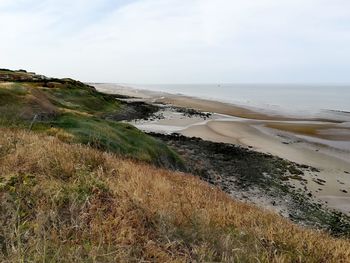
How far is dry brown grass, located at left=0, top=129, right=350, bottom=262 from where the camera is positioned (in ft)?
12.2

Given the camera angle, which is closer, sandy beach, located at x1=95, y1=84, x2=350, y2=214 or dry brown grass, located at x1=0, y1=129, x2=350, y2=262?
dry brown grass, located at x1=0, y1=129, x2=350, y2=262

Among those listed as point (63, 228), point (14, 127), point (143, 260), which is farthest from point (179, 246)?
point (14, 127)

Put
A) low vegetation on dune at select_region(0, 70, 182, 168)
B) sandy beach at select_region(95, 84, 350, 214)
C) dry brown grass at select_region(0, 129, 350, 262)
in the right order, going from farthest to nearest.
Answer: sandy beach at select_region(95, 84, 350, 214), low vegetation on dune at select_region(0, 70, 182, 168), dry brown grass at select_region(0, 129, 350, 262)

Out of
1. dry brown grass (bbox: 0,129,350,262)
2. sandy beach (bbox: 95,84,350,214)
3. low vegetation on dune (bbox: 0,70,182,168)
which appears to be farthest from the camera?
sandy beach (bbox: 95,84,350,214)

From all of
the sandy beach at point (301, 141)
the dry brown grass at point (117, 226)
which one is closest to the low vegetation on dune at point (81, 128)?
the dry brown grass at point (117, 226)

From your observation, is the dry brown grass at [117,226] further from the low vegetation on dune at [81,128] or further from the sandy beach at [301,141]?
the sandy beach at [301,141]

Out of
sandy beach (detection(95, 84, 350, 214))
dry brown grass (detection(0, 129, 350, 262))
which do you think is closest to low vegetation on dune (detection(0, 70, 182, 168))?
dry brown grass (detection(0, 129, 350, 262))

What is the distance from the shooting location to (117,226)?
14.9 ft

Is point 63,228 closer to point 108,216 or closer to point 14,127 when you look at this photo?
point 108,216

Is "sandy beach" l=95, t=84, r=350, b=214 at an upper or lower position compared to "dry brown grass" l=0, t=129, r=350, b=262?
lower

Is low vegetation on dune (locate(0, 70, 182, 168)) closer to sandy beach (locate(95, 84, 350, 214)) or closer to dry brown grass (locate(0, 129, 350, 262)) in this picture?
dry brown grass (locate(0, 129, 350, 262))

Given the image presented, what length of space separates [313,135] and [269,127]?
4962 millimetres

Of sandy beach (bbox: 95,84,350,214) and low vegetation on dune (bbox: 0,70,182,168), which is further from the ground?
low vegetation on dune (bbox: 0,70,182,168)

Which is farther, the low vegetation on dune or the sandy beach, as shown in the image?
the sandy beach
